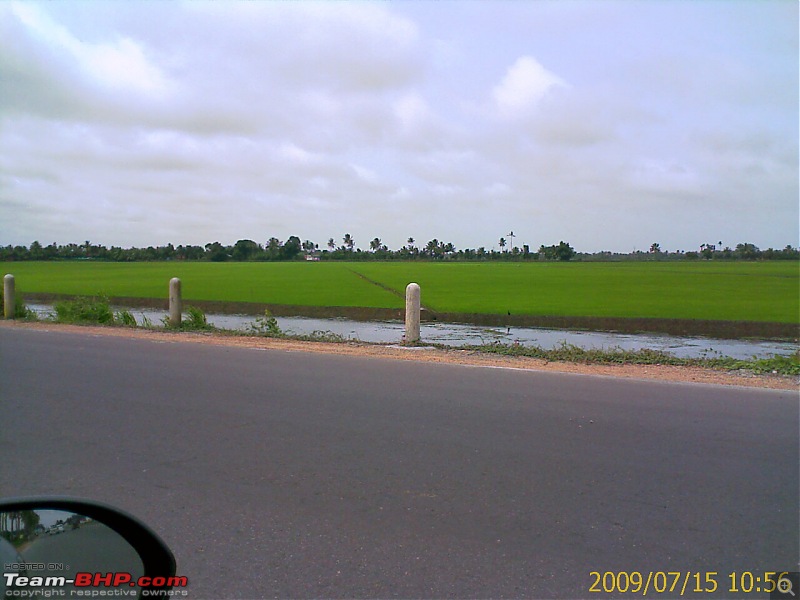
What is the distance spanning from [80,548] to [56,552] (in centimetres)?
8

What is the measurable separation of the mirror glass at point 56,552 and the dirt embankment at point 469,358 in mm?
8124

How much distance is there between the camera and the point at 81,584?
2.25m

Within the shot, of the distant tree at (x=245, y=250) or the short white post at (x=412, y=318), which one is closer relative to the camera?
the short white post at (x=412, y=318)

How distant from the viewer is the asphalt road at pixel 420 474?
3816 mm

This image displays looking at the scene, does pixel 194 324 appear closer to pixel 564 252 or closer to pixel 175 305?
pixel 175 305

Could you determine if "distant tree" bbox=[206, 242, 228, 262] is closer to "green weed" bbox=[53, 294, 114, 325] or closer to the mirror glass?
"green weed" bbox=[53, 294, 114, 325]

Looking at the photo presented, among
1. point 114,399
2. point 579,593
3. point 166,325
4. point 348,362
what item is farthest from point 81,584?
point 166,325

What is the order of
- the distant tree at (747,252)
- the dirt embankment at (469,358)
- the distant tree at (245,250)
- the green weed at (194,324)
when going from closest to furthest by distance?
1. the dirt embankment at (469,358)
2. the green weed at (194,324)
3. the distant tree at (747,252)
4. the distant tree at (245,250)

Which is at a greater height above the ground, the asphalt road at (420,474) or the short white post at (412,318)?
the short white post at (412,318)

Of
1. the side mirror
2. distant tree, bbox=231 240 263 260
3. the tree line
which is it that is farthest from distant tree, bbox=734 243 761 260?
the side mirror

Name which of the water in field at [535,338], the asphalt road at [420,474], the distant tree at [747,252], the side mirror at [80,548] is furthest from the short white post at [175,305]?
the distant tree at [747,252]

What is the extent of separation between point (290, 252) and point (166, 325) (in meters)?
91.2

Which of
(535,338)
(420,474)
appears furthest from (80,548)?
(535,338)

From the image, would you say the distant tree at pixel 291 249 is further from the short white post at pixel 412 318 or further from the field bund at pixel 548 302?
the short white post at pixel 412 318
